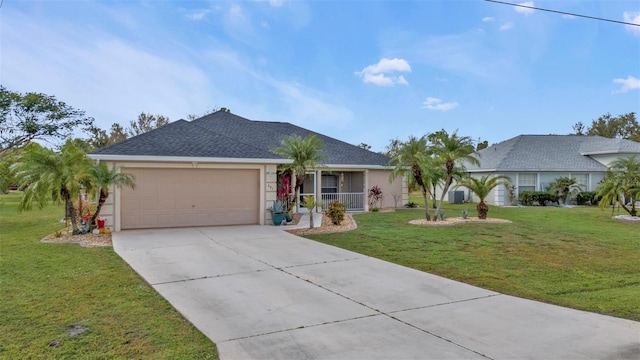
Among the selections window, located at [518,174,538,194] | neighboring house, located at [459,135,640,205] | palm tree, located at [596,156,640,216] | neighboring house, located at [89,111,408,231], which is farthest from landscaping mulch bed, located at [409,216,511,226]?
window, located at [518,174,538,194]

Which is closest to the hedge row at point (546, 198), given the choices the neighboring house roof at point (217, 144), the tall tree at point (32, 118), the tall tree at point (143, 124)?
the neighboring house roof at point (217, 144)

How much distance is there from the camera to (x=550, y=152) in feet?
91.1

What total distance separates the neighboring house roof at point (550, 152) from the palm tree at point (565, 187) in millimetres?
947

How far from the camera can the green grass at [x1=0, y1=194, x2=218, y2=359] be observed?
4082mm

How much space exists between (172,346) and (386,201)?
1832 cm

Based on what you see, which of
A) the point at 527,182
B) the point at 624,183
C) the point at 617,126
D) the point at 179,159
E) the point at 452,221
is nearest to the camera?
the point at 179,159

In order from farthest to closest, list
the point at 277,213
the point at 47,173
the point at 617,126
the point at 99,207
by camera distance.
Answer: the point at 617,126
the point at 277,213
the point at 99,207
the point at 47,173

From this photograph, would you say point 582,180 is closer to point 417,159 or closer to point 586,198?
point 586,198

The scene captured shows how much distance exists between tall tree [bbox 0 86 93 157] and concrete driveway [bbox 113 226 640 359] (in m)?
25.5

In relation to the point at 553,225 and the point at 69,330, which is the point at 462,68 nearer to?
the point at 553,225

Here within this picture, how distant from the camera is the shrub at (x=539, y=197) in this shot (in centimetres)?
2458

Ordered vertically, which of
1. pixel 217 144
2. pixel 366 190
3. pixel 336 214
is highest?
pixel 217 144

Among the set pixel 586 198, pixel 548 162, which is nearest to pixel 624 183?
pixel 586 198

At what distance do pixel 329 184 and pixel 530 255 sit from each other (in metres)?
13.0
